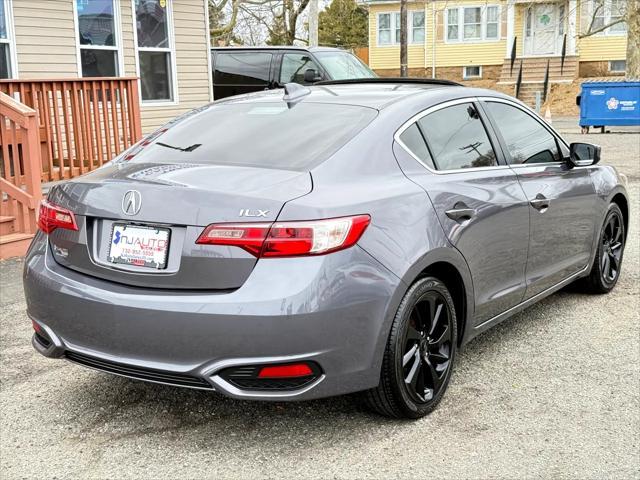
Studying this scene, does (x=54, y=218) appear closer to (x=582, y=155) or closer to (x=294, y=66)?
(x=582, y=155)

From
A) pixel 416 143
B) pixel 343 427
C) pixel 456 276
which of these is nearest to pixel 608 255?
pixel 456 276

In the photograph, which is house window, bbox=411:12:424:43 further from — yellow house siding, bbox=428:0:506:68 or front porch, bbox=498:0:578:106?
front porch, bbox=498:0:578:106

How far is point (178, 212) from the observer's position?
3.19 meters

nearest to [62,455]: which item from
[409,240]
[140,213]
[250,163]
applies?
[140,213]

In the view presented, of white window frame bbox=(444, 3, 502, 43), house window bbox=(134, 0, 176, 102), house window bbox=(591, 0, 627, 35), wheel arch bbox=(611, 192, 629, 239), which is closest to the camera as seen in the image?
wheel arch bbox=(611, 192, 629, 239)

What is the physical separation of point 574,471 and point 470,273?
3.67ft

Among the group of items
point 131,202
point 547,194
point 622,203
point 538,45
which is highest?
point 538,45

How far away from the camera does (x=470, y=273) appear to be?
3.95m

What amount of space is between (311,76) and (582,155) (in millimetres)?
8658

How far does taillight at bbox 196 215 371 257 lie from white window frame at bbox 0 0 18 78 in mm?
8696

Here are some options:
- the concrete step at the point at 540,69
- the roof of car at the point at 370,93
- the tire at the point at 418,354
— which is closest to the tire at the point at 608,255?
the roof of car at the point at 370,93

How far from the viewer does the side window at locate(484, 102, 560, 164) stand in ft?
15.2

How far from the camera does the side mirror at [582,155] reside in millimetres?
5113

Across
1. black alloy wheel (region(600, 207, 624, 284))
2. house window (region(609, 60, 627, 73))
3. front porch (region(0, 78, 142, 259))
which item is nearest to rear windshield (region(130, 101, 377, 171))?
black alloy wheel (region(600, 207, 624, 284))
